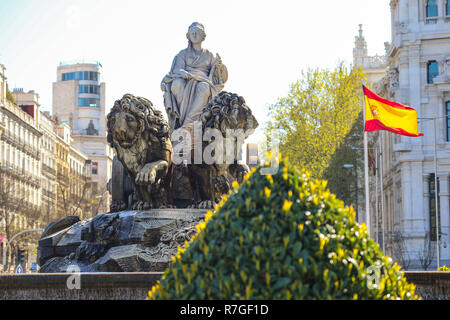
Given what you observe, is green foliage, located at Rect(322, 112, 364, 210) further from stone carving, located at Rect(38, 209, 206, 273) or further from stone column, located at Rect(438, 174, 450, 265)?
stone carving, located at Rect(38, 209, 206, 273)

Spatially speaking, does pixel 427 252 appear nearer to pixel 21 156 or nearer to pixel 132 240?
pixel 21 156

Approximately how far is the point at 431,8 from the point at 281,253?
5775 cm

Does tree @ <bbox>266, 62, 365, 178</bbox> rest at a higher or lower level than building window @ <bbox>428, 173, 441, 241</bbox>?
higher

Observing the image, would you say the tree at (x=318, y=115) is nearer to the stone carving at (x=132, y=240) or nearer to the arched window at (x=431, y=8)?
the arched window at (x=431, y=8)

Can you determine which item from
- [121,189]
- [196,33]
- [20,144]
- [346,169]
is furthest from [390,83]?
[121,189]

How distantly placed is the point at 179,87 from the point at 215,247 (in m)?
10.5

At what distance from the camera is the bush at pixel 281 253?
510 cm

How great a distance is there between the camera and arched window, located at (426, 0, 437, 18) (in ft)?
198

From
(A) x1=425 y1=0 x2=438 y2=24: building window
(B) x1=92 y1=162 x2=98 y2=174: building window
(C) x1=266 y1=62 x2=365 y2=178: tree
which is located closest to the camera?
(C) x1=266 y1=62 x2=365 y2=178: tree

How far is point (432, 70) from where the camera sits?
197 feet

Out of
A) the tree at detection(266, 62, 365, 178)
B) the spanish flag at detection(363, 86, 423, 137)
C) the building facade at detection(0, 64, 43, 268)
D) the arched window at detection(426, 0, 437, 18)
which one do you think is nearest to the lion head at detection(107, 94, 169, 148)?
the spanish flag at detection(363, 86, 423, 137)

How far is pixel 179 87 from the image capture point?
15.6 meters

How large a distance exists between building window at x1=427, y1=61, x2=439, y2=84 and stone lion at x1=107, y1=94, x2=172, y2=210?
49.2 m

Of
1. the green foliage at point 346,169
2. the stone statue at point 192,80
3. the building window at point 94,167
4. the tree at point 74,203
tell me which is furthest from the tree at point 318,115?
the building window at point 94,167
